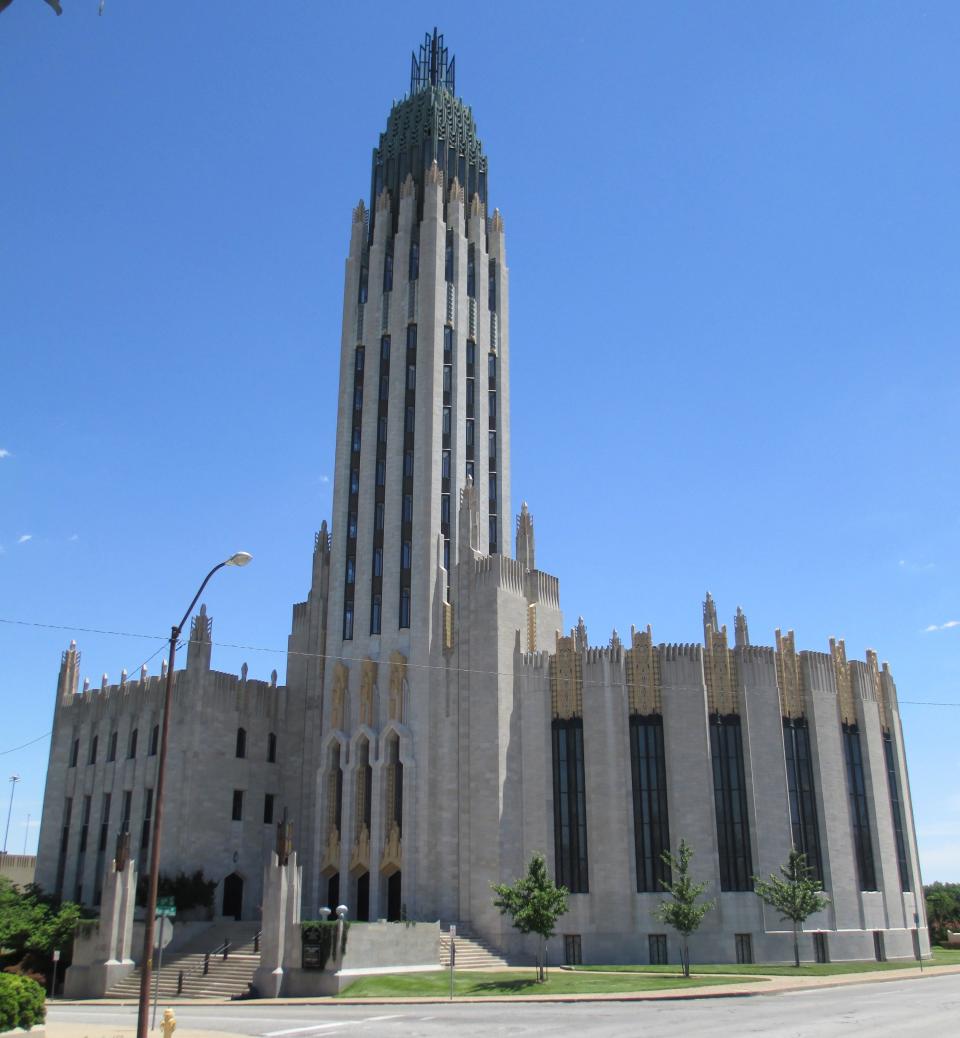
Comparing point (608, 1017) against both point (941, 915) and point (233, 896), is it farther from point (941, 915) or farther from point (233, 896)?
point (941, 915)

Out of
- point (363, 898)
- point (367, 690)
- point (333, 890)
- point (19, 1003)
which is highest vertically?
point (367, 690)

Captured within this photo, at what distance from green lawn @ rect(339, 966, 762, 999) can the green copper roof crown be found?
44954 millimetres

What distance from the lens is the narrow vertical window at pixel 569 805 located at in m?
50.7

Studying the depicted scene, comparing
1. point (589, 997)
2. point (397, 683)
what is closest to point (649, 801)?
point (397, 683)

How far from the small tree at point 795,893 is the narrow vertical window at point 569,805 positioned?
26.8 ft

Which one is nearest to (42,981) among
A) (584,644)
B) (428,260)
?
(584,644)

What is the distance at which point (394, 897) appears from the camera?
53.2 meters

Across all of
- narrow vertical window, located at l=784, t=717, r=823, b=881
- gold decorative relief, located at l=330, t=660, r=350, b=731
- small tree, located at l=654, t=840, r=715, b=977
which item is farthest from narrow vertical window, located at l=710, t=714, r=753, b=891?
gold decorative relief, located at l=330, t=660, r=350, b=731

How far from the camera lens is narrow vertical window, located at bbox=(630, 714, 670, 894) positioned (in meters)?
49.7

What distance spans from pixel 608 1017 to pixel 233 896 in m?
34.1

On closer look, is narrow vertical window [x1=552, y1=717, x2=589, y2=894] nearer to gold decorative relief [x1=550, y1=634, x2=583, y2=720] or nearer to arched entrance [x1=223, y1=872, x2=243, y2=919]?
gold decorative relief [x1=550, y1=634, x2=583, y2=720]

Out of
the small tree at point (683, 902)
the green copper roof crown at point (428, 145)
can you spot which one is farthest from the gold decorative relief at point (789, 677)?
the green copper roof crown at point (428, 145)

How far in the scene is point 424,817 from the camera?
52.3m

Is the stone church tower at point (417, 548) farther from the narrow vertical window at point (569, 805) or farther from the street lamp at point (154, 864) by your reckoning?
the street lamp at point (154, 864)
